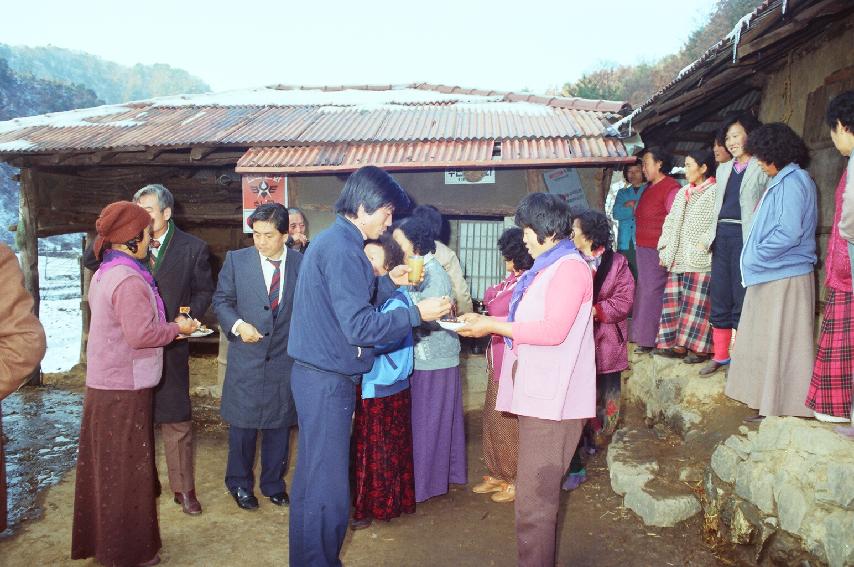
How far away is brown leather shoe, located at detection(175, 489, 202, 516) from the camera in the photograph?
4.40 metres

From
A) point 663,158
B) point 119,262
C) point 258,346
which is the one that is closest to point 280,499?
point 258,346

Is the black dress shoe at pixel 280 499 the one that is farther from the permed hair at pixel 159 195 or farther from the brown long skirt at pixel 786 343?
the brown long skirt at pixel 786 343

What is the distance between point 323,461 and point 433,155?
4657 mm

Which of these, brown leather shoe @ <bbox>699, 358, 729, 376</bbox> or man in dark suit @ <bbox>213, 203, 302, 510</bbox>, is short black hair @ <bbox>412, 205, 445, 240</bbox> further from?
brown leather shoe @ <bbox>699, 358, 729, 376</bbox>

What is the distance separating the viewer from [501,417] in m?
4.71

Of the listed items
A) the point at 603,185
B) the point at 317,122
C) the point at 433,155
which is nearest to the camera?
the point at 433,155

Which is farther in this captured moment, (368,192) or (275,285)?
(275,285)

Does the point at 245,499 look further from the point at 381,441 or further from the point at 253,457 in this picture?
the point at 381,441

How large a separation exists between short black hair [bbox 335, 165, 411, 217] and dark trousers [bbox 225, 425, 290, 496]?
6.59 ft

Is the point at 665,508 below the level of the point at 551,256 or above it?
below

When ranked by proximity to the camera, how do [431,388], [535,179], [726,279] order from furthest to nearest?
[535,179], [726,279], [431,388]

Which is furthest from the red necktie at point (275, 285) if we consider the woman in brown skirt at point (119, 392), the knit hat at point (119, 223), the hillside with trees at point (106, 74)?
the hillside with trees at point (106, 74)

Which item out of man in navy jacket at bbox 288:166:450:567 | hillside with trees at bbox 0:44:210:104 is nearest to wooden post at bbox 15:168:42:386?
man in navy jacket at bbox 288:166:450:567

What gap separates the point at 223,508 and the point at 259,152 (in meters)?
4.43
